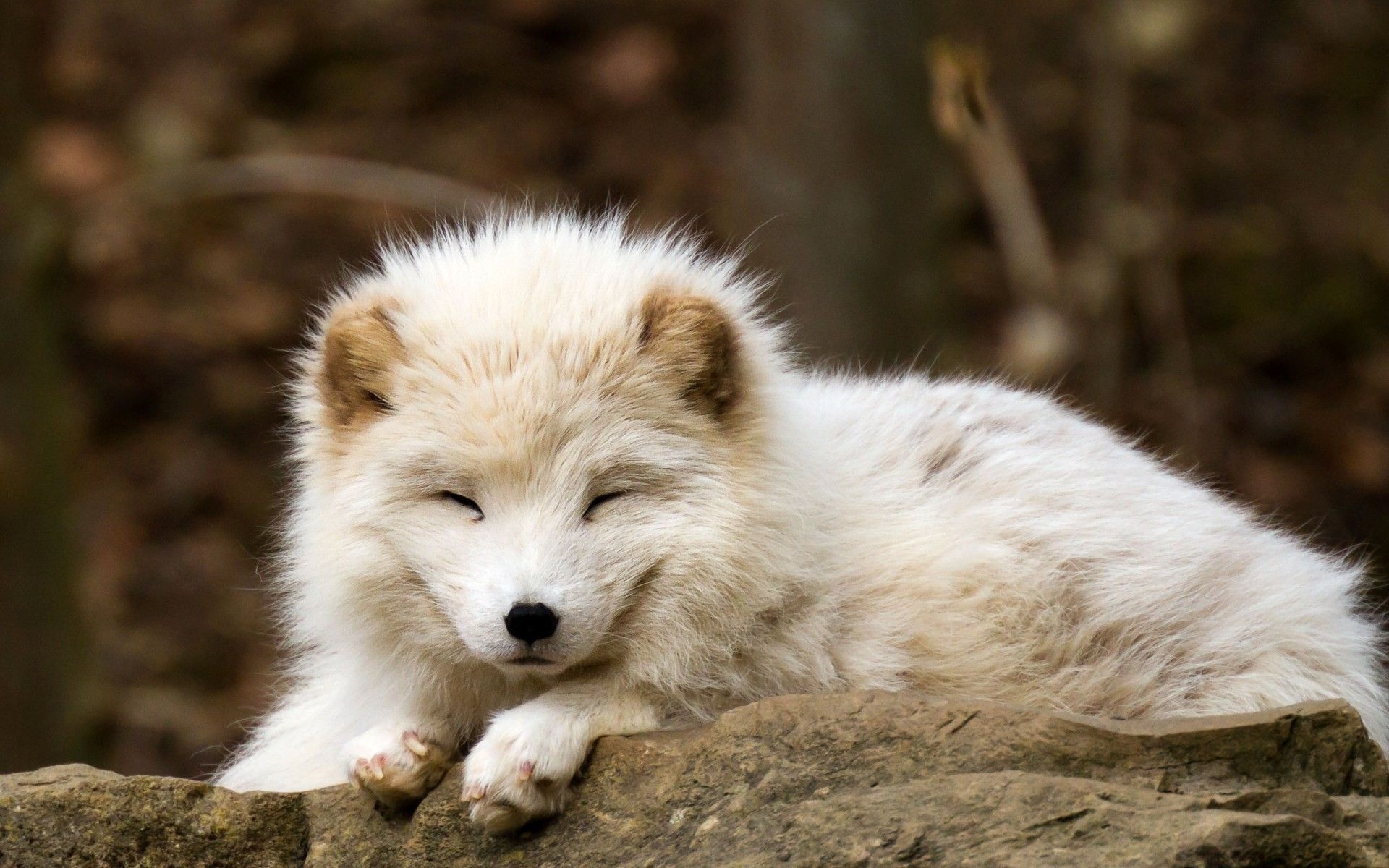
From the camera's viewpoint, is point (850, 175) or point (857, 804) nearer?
point (857, 804)

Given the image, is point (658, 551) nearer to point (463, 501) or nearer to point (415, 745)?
point (463, 501)

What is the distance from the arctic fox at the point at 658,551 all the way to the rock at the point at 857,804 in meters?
0.15

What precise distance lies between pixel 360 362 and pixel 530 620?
880 mm

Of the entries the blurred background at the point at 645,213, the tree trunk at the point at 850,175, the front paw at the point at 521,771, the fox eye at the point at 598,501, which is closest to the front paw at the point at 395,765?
the front paw at the point at 521,771

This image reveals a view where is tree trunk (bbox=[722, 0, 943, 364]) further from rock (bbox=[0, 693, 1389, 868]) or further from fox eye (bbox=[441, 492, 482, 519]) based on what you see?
rock (bbox=[0, 693, 1389, 868])

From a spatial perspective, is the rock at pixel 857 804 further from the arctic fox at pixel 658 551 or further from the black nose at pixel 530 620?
the black nose at pixel 530 620

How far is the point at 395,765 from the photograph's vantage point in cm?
393

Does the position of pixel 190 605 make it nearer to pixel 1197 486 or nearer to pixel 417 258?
pixel 417 258

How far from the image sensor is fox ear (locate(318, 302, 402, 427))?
13.4ft

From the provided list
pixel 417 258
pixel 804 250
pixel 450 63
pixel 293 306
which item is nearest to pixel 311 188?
pixel 804 250

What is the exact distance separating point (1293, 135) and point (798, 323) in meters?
5.63

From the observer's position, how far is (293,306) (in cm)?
1205

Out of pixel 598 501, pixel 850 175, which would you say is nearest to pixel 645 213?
pixel 850 175

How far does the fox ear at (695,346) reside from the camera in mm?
4039
